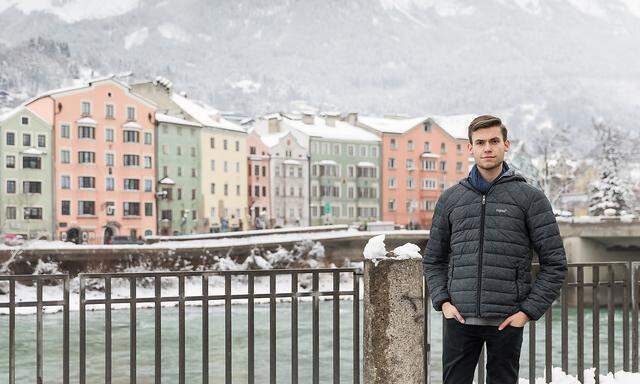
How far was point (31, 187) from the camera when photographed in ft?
211

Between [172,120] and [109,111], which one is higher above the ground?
[109,111]

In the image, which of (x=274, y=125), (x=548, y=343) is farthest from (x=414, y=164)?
(x=548, y=343)

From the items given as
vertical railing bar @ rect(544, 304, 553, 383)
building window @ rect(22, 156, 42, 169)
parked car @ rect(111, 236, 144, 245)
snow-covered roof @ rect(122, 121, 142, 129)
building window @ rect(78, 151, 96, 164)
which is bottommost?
parked car @ rect(111, 236, 144, 245)

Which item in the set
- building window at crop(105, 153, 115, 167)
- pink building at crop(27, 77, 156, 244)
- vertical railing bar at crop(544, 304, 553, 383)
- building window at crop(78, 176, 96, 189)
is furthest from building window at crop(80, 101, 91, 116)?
vertical railing bar at crop(544, 304, 553, 383)

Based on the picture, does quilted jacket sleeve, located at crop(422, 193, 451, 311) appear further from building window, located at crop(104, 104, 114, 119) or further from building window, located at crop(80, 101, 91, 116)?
building window, located at crop(104, 104, 114, 119)

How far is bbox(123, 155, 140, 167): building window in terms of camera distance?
6912 centimetres

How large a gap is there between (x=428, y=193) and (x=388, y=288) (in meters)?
86.3

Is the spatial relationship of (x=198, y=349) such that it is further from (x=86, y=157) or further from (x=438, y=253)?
(x=86, y=157)

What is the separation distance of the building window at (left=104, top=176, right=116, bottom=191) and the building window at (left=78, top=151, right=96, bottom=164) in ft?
5.52

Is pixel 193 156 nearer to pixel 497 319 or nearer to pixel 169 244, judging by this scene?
pixel 169 244

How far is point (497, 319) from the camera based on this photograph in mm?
5562

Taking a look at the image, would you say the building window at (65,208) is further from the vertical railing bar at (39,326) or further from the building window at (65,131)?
the vertical railing bar at (39,326)

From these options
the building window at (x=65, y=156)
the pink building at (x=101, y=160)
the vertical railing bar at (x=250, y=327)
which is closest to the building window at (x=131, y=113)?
the pink building at (x=101, y=160)

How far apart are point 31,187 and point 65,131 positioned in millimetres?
4629
